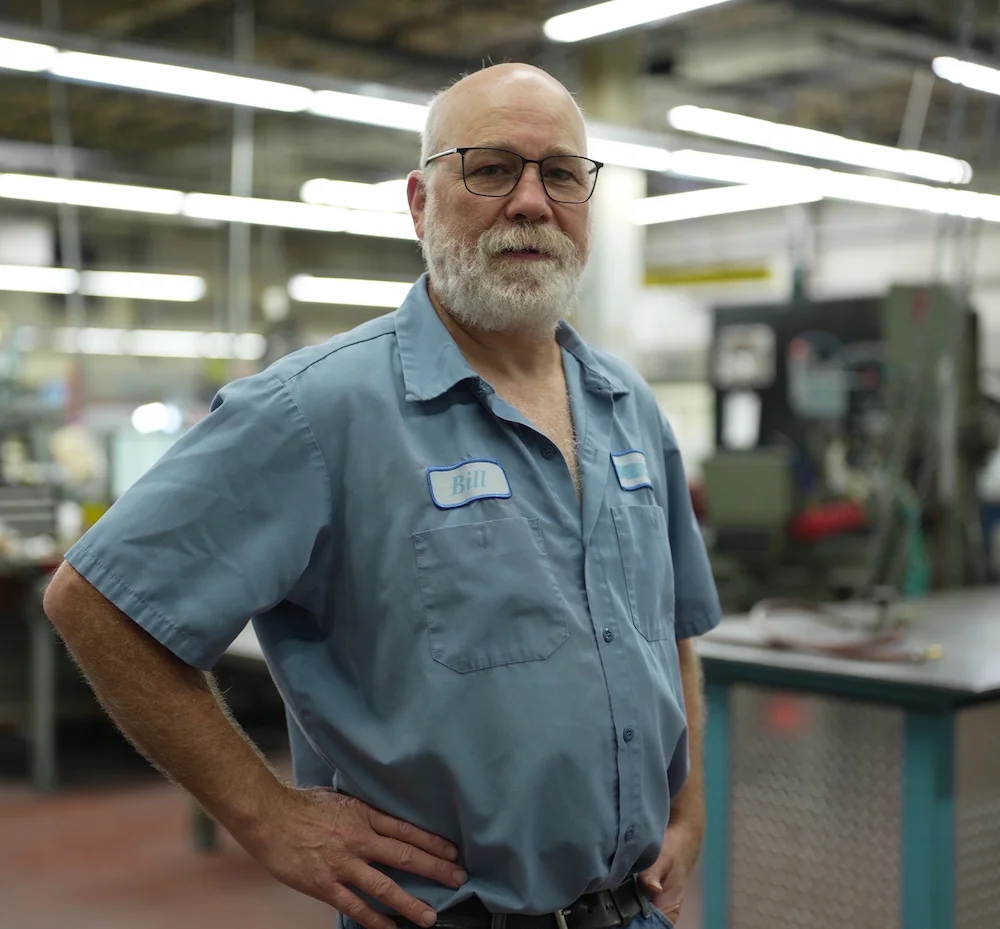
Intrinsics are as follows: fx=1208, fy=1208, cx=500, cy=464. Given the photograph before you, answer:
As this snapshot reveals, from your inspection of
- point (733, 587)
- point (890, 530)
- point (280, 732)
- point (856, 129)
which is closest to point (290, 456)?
point (890, 530)

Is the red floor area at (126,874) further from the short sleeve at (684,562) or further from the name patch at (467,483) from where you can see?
the name patch at (467,483)

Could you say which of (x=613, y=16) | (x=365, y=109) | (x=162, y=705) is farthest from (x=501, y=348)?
(x=365, y=109)

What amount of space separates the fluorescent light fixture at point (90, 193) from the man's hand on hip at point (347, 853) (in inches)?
300

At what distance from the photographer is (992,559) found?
6.54 metres

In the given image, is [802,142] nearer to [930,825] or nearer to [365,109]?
[365,109]

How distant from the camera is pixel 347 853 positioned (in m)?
1.28

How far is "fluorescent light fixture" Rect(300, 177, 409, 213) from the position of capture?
953 cm

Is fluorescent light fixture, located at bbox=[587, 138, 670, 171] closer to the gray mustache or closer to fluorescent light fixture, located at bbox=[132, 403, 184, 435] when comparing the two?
fluorescent light fixture, located at bbox=[132, 403, 184, 435]

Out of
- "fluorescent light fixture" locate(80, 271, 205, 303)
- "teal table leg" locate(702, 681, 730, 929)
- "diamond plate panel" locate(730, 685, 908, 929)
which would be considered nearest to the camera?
"diamond plate panel" locate(730, 685, 908, 929)

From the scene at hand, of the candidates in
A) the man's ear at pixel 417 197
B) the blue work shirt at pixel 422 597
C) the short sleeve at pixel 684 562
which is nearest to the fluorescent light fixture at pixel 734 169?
the short sleeve at pixel 684 562

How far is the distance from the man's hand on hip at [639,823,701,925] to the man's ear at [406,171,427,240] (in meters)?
0.84

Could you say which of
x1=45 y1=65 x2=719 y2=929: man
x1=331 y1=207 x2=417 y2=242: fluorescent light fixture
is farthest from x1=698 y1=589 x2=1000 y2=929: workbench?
x1=331 y1=207 x2=417 y2=242: fluorescent light fixture

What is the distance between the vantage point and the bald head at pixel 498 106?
145cm

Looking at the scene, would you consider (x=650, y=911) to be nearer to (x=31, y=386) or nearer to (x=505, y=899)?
(x=505, y=899)
